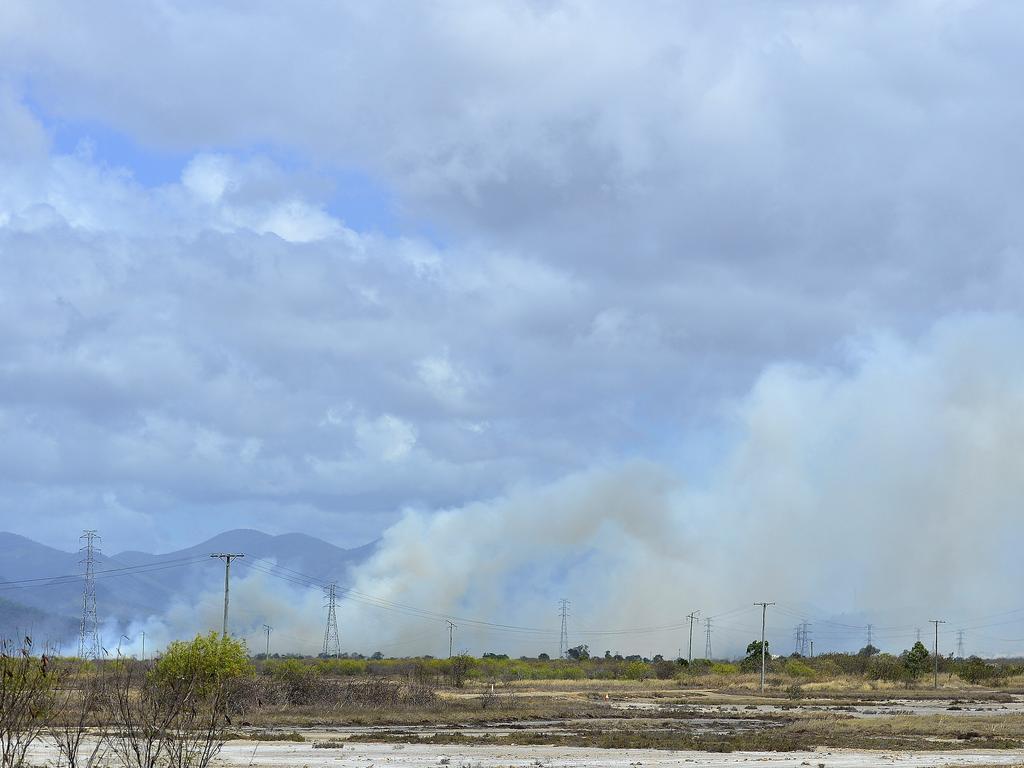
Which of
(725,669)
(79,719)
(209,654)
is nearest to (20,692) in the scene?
(79,719)

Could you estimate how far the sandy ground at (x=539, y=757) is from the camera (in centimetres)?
4284

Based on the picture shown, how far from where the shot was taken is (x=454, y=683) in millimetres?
140375

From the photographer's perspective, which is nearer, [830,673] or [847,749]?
[847,749]

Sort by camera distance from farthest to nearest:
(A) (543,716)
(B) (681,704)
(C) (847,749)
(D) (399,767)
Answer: (B) (681,704) < (A) (543,716) < (C) (847,749) < (D) (399,767)

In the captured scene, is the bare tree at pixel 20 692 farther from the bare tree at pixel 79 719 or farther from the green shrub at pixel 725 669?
the green shrub at pixel 725 669

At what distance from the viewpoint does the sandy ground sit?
1687 inches

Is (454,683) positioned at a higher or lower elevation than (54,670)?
lower

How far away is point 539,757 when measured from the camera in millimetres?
46031

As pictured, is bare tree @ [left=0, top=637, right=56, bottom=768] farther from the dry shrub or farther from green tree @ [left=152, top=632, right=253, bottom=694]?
the dry shrub

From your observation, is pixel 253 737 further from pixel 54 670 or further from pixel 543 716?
pixel 54 670

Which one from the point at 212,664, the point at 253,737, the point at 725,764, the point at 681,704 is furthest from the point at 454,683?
the point at 725,764

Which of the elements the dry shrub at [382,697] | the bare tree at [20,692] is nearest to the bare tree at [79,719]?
the bare tree at [20,692]

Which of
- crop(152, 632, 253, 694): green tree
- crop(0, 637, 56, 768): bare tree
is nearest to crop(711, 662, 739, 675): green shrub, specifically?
crop(152, 632, 253, 694): green tree

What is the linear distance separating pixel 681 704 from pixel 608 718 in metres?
24.4
